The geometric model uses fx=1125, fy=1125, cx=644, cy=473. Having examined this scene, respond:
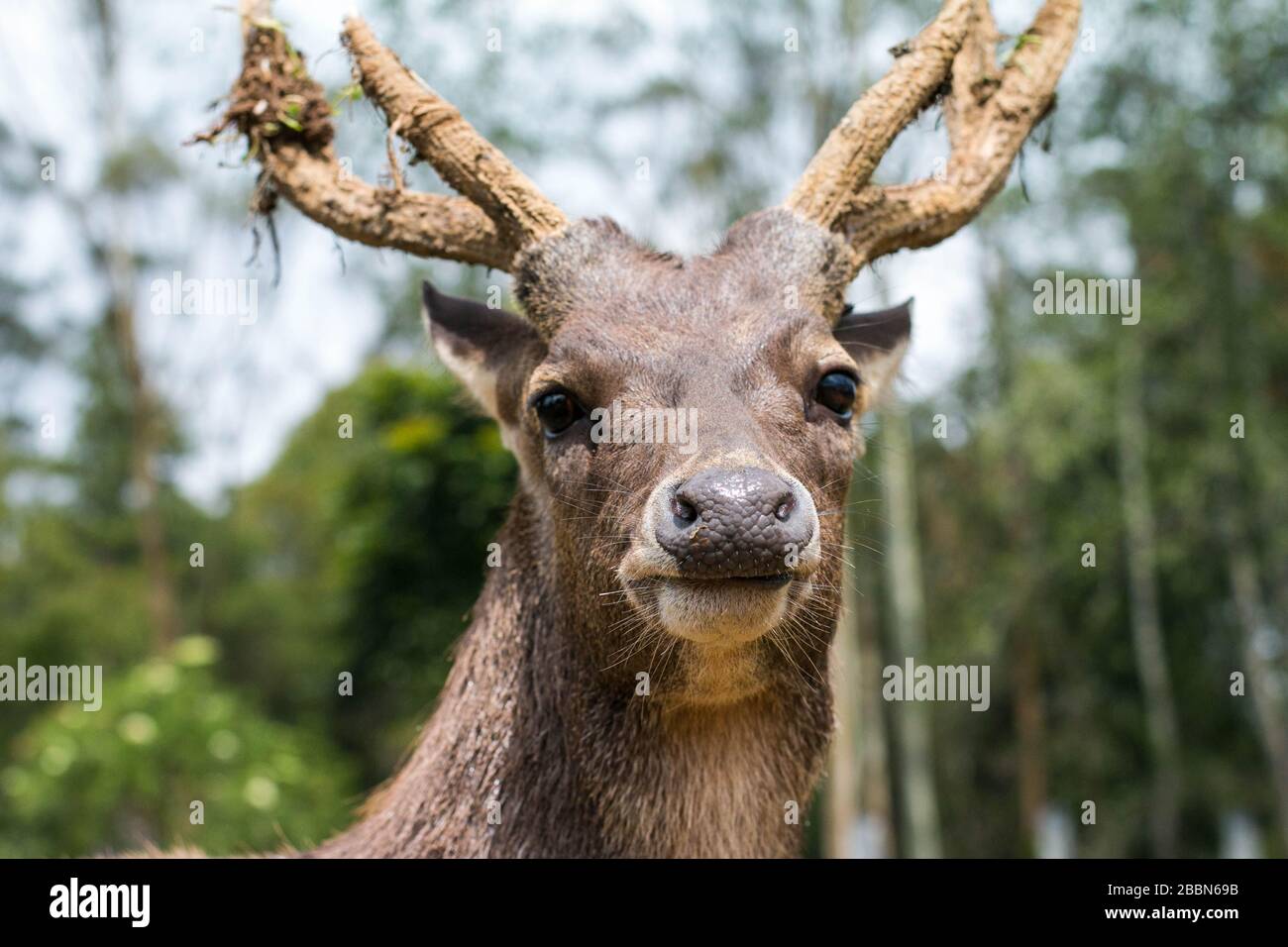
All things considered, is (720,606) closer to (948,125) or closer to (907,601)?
(948,125)

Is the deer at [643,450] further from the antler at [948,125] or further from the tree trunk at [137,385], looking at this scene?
the tree trunk at [137,385]

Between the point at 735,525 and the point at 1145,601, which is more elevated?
the point at 1145,601

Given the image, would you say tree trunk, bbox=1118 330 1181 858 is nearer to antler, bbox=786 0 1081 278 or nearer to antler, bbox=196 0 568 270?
antler, bbox=786 0 1081 278

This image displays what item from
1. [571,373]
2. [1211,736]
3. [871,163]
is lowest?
[1211,736]

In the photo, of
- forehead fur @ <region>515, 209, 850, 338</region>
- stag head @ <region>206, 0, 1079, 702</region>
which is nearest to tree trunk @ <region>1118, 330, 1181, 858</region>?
stag head @ <region>206, 0, 1079, 702</region>

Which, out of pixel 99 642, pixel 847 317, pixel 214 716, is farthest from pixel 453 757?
pixel 99 642

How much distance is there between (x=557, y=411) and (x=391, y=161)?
1.44 meters

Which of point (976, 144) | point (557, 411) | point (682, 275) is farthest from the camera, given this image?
point (976, 144)

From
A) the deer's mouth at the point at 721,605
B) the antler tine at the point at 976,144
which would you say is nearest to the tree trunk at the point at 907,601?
the antler tine at the point at 976,144

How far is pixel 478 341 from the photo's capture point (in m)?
5.11

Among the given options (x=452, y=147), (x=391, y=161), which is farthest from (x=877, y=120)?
(x=391, y=161)

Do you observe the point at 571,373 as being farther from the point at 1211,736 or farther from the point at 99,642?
the point at 99,642

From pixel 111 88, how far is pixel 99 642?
17.5 meters

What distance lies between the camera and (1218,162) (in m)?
18.3
